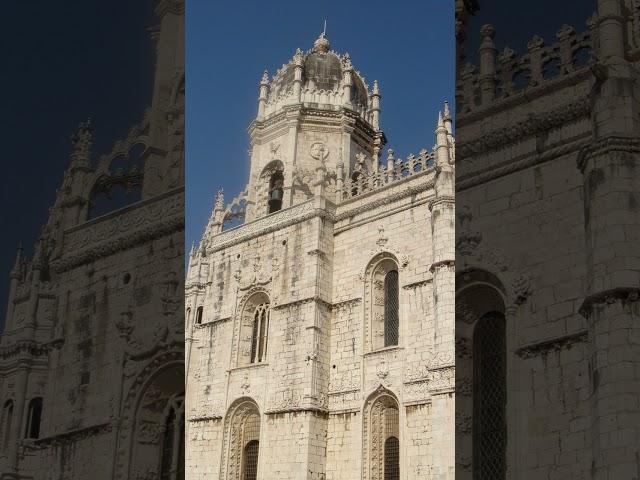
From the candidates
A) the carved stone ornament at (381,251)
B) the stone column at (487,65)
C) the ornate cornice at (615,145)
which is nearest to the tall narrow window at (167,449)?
the carved stone ornament at (381,251)

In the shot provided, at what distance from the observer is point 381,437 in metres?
17.1

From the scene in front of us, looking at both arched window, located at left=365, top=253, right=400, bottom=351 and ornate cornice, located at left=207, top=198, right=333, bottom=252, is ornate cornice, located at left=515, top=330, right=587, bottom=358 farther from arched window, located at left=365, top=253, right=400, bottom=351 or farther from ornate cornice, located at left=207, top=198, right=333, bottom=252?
ornate cornice, located at left=207, top=198, right=333, bottom=252

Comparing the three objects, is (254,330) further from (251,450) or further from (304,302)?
(251,450)

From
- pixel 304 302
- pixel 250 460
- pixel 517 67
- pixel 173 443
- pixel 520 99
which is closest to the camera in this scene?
pixel 520 99

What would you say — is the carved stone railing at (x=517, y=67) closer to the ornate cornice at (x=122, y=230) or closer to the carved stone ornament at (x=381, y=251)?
the ornate cornice at (x=122, y=230)

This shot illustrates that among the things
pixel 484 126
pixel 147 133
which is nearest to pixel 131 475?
pixel 147 133

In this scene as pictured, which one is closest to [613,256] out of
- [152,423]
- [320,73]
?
[152,423]

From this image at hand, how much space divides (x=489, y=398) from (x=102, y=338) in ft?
20.5

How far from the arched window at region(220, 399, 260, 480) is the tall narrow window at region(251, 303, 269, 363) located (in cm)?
96

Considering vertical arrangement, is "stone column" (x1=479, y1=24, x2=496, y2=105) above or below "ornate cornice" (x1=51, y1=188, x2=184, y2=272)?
above

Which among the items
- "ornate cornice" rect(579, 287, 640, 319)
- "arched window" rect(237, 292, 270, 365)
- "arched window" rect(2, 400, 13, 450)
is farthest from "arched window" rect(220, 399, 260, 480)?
"ornate cornice" rect(579, 287, 640, 319)

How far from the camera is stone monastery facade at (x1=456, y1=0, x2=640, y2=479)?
943 centimetres

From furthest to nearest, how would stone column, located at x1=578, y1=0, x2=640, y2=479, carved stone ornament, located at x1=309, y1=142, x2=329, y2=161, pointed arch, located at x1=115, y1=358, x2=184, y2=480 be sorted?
carved stone ornament, located at x1=309, y1=142, x2=329, y2=161, pointed arch, located at x1=115, y1=358, x2=184, y2=480, stone column, located at x1=578, y1=0, x2=640, y2=479

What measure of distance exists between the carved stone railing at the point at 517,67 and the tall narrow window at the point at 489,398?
306 cm
